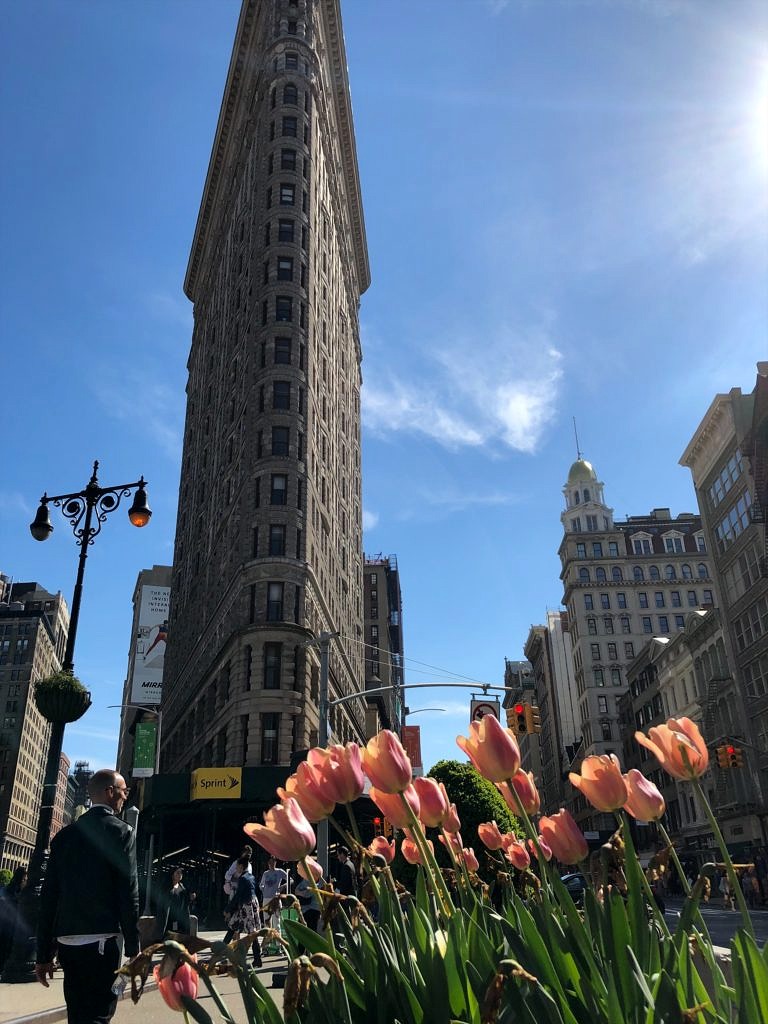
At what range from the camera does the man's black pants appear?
5508 mm

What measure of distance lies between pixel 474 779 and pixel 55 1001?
53.9 feet

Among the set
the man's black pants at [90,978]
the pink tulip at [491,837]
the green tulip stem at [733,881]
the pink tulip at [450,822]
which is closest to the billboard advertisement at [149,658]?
the man's black pants at [90,978]

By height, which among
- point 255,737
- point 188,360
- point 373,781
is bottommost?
point 373,781

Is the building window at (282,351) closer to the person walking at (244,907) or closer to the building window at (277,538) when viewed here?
the building window at (277,538)

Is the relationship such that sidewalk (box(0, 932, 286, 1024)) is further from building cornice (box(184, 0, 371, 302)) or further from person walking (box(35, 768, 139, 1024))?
building cornice (box(184, 0, 371, 302))

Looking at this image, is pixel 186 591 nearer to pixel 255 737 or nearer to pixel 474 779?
pixel 255 737

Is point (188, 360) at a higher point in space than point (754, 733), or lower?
higher

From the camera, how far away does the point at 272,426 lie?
171ft

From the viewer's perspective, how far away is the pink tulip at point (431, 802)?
11.3 feet

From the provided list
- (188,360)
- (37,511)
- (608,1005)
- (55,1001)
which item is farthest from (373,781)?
(188,360)

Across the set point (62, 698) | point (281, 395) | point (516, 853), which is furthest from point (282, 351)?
point (516, 853)

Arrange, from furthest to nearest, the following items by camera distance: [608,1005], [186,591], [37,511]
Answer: [186,591], [37,511], [608,1005]

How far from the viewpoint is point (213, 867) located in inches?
1580

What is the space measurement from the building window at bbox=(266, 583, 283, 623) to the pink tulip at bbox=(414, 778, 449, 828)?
43.6 metres
